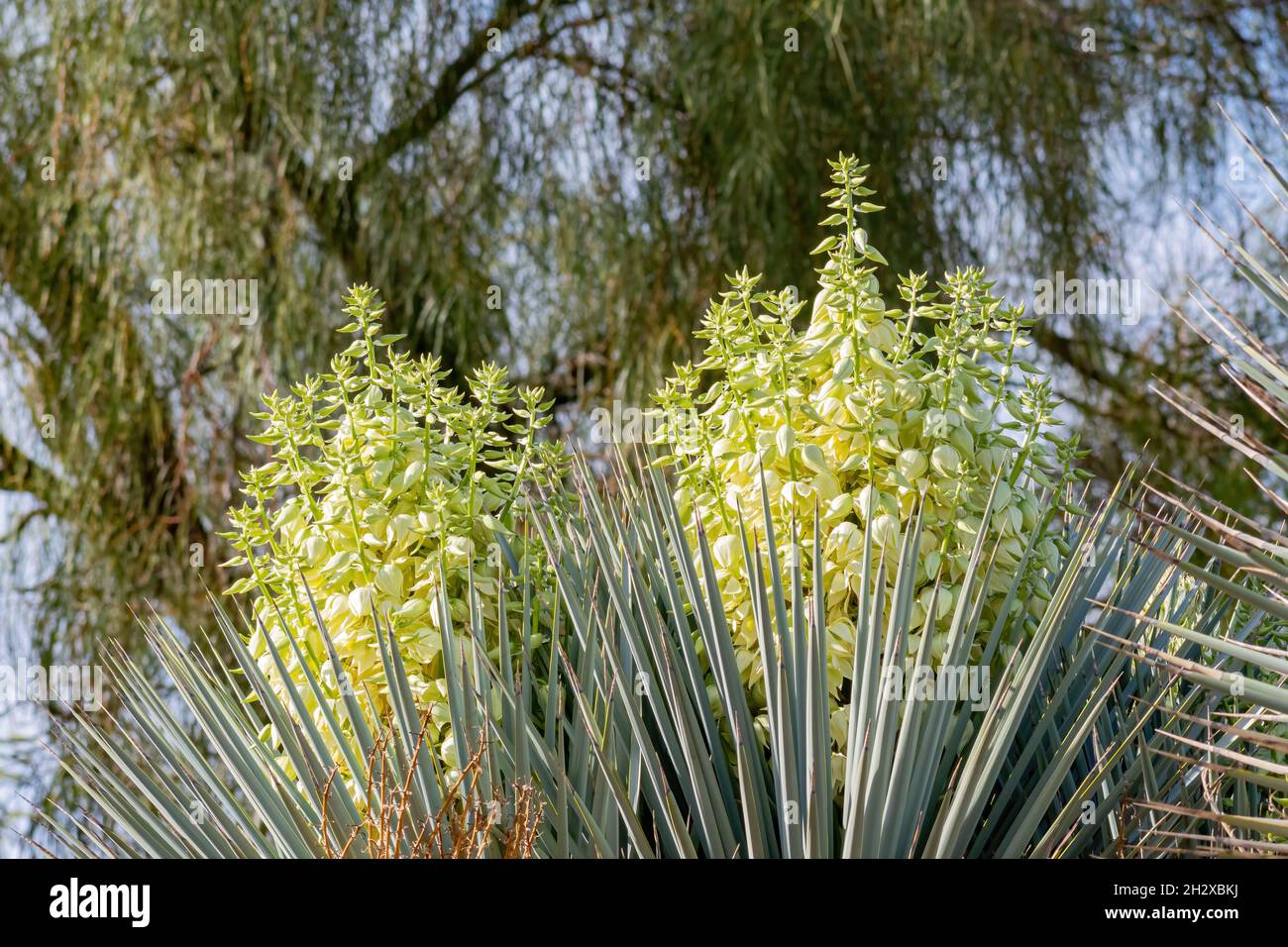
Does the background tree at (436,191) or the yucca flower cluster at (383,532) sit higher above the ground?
the background tree at (436,191)

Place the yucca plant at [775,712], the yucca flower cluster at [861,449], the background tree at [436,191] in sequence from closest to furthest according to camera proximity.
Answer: the yucca plant at [775,712]
the yucca flower cluster at [861,449]
the background tree at [436,191]

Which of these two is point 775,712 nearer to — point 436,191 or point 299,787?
point 299,787

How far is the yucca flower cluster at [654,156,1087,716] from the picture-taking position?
108 centimetres

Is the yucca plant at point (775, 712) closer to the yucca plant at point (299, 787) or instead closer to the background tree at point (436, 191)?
the yucca plant at point (299, 787)

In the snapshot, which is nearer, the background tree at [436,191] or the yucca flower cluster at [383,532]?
the yucca flower cluster at [383,532]

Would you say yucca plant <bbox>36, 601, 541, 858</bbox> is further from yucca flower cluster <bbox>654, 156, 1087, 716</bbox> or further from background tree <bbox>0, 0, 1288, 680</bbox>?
background tree <bbox>0, 0, 1288, 680</bbox>

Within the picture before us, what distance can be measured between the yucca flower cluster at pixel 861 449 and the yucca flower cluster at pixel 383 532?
186 mm

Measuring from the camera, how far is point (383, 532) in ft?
3.83

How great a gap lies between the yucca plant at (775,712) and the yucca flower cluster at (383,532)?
0.02 metres

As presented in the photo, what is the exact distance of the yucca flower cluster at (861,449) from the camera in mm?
1081

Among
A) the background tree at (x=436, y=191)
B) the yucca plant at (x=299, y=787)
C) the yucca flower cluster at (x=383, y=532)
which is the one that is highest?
the background tree at (x=436, y=191)

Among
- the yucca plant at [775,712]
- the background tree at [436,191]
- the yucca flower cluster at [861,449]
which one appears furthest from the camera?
the background tree at [436,191]

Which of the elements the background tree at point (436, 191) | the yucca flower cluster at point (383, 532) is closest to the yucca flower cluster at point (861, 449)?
the yucca flower cluster at point (383, 532)
